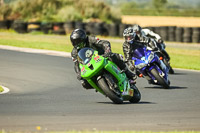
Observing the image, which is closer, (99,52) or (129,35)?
(99,52)

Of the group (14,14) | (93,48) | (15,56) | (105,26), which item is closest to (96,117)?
(93,48)

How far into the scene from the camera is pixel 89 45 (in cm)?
1005

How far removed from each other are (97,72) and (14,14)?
35.1 meters

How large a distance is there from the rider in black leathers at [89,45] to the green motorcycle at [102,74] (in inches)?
5.8

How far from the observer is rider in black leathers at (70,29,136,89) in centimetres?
980

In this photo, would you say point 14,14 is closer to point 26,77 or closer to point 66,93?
point 26,77

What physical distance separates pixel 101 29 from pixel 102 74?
85.5 ft

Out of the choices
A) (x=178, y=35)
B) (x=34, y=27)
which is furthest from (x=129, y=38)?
(x=34, y=27)

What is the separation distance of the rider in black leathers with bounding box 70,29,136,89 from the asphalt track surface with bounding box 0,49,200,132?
702 millimetres

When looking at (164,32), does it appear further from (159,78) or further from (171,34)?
(159,78)

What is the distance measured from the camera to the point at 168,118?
834 cm

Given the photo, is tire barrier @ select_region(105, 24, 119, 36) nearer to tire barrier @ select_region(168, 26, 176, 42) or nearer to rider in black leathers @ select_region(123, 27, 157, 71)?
tire barrier @ select_region(168, 26, 176, 42)

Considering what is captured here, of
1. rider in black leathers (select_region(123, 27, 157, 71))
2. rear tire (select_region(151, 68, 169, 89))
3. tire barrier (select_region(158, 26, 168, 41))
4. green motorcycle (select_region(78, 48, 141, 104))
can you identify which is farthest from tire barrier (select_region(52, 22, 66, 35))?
green motorcycle (select_region(78, 48, 141, 104))

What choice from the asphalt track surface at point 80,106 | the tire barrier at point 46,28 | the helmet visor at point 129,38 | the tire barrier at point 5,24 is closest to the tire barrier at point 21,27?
the tire barrier at point 46,28
